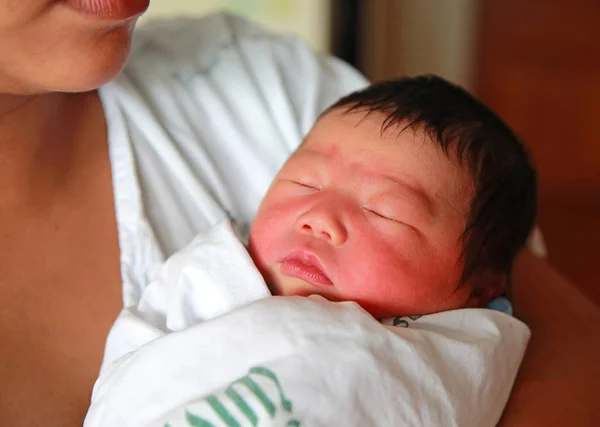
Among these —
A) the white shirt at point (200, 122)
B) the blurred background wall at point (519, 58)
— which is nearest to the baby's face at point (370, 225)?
the white shirt at point (200, 122)

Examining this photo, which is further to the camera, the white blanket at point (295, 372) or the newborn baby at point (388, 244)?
the newborn baby at point (388, 244)

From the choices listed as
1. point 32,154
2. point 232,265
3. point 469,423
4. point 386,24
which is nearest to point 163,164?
point 32,154

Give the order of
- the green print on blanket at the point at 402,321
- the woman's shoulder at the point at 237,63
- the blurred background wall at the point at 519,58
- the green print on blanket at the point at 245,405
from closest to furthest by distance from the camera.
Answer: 1. the green print on blanket at the point at 245,405
2. the green print on blanket at the point at 402,321
3. the woman's shoulder at the point at 237,63
4. the blurred background wall at the point at 519,58

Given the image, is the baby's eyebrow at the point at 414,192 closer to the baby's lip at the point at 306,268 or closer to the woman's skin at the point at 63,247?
the baby's lip at the point at 306,268

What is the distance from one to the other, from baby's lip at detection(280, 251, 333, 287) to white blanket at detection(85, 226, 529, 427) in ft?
0.16

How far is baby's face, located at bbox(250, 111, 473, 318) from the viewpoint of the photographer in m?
0.79

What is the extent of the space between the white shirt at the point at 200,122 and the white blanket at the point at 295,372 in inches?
7.5

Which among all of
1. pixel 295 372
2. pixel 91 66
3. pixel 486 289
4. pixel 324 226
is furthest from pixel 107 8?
pixel 486 289

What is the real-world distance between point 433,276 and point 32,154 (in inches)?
20.5

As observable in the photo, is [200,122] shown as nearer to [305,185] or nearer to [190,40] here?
[190,40]

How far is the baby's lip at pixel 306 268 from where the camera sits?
0.79m

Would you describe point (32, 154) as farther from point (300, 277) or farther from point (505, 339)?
point (505, 339)

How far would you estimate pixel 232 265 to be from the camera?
2.65 feet

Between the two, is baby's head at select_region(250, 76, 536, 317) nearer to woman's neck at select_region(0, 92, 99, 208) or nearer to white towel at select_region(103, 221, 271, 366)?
white towel at select_region(103, 221, 271, 366)
